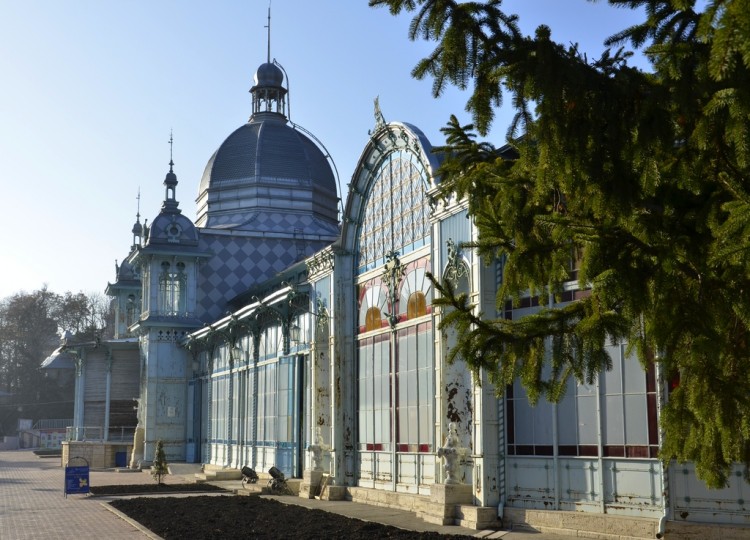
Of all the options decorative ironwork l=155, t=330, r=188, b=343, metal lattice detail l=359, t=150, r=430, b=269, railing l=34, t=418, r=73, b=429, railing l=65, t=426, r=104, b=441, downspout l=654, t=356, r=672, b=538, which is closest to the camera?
downspout l=654, t=356, r=672, b=538

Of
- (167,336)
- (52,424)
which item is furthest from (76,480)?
(52,424)

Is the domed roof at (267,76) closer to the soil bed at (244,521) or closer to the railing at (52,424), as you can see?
the soil bed at (244,521)

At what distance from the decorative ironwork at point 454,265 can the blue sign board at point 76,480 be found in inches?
487

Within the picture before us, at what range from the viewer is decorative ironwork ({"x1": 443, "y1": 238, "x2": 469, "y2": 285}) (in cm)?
1659

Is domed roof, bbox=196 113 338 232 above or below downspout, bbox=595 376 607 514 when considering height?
above

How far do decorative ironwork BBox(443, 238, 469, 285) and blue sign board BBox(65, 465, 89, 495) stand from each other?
12375 mm

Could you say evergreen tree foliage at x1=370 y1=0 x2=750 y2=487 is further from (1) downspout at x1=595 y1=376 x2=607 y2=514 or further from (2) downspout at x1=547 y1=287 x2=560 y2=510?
(2) downspout at x1=547 y1=287 x2=560 y2=510

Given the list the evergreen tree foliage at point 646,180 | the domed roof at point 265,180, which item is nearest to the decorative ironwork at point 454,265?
the evergreen tree foliage at point 646,180

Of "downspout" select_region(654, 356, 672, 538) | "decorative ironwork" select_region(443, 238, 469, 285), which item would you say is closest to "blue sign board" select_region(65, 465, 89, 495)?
"decorative ironwork" select_region(443, 238, 469, 285)

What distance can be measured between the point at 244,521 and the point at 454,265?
5886mm

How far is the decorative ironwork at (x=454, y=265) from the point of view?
16.6 metres

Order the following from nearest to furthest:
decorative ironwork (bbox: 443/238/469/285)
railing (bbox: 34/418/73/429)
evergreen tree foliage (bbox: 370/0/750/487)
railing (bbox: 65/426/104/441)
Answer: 1. evergreen tree foliage (bbox: 370/0/750/487)
2. decorative ironwork (bbox: 443/238/469/285)
3. railing (bbox: 65/426/104/441)
4. railing (bbox: 34/418/73/429)

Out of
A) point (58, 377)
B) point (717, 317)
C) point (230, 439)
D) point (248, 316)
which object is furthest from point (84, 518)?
point (58, 377)

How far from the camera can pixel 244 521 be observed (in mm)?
17156
